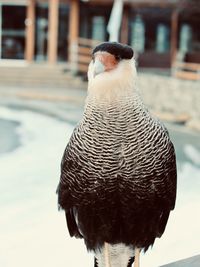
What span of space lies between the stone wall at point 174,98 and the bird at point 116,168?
6340mm

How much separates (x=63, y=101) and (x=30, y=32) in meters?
5.66

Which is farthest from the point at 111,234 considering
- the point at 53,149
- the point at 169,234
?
the point at 53,149

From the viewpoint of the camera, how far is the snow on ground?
3.25 metres

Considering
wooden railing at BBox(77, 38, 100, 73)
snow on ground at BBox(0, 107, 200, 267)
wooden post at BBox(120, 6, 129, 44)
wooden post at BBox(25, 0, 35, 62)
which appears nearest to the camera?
snow on ground at BBox(0, 107, 200, 267)

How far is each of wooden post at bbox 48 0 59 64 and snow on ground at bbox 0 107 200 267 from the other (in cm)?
956

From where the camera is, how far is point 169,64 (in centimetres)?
1742

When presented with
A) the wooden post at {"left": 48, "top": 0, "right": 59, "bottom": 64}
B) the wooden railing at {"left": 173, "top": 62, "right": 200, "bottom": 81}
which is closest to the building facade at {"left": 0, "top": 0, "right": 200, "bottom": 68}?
the wooden post at {"left": 48, "top": 0, "right": 59, "bottom": 64}

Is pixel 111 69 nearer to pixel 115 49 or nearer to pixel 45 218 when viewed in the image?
pixel 115 49

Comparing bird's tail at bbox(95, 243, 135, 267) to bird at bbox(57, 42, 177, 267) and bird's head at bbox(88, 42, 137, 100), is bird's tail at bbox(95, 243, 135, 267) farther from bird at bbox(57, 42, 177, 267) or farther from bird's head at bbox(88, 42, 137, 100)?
bird's head at bbox(88, 42, 137, 100)

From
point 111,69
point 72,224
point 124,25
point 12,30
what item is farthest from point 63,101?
point 111,69

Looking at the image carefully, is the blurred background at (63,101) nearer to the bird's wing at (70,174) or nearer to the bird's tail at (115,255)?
the bird's tail at (115,255)

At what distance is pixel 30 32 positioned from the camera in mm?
16422

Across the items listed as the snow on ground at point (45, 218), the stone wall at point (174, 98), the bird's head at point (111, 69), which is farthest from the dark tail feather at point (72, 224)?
the stone wall at point (174, 98)

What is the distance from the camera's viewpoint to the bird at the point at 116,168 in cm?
182
